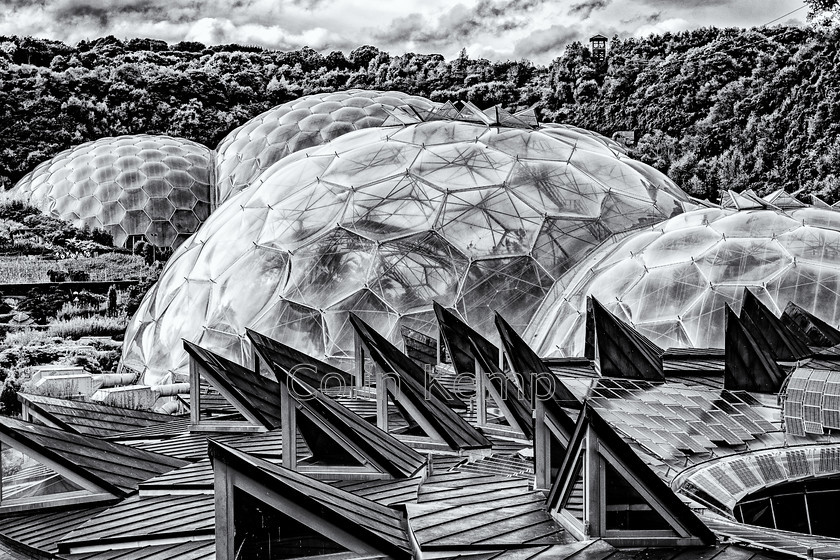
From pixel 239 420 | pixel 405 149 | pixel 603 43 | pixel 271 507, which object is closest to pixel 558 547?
pixel 271 507

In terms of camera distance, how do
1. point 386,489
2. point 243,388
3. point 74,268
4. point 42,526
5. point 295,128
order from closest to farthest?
1. point 386,489
2. point 42,526
3. point 243,388
4. point 74,268
5. point 295,128

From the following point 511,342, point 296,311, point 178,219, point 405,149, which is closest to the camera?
point 511,342

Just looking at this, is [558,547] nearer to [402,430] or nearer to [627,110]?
[402,430]

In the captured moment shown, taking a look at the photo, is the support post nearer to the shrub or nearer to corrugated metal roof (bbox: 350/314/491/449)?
corrugated metal roof (bbox: 350/314/491/449)

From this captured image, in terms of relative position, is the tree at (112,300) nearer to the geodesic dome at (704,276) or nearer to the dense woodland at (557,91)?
the geodesic dome at (704,276)

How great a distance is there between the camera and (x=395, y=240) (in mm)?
23297

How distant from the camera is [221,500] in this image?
558cm

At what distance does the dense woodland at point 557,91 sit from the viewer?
53062 millimetres

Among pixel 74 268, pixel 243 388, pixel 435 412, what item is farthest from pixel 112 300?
pixel 435 412

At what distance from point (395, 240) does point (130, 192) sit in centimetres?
2891

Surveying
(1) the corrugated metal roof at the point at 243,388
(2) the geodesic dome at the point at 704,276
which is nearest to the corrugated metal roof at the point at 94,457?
(1) the corrugated metal roof at the point at 243,388

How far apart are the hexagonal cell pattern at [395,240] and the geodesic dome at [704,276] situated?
82.5 inches

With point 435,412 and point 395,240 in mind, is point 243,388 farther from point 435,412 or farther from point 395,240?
point 395,240

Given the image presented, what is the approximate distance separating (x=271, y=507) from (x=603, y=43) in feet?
251
